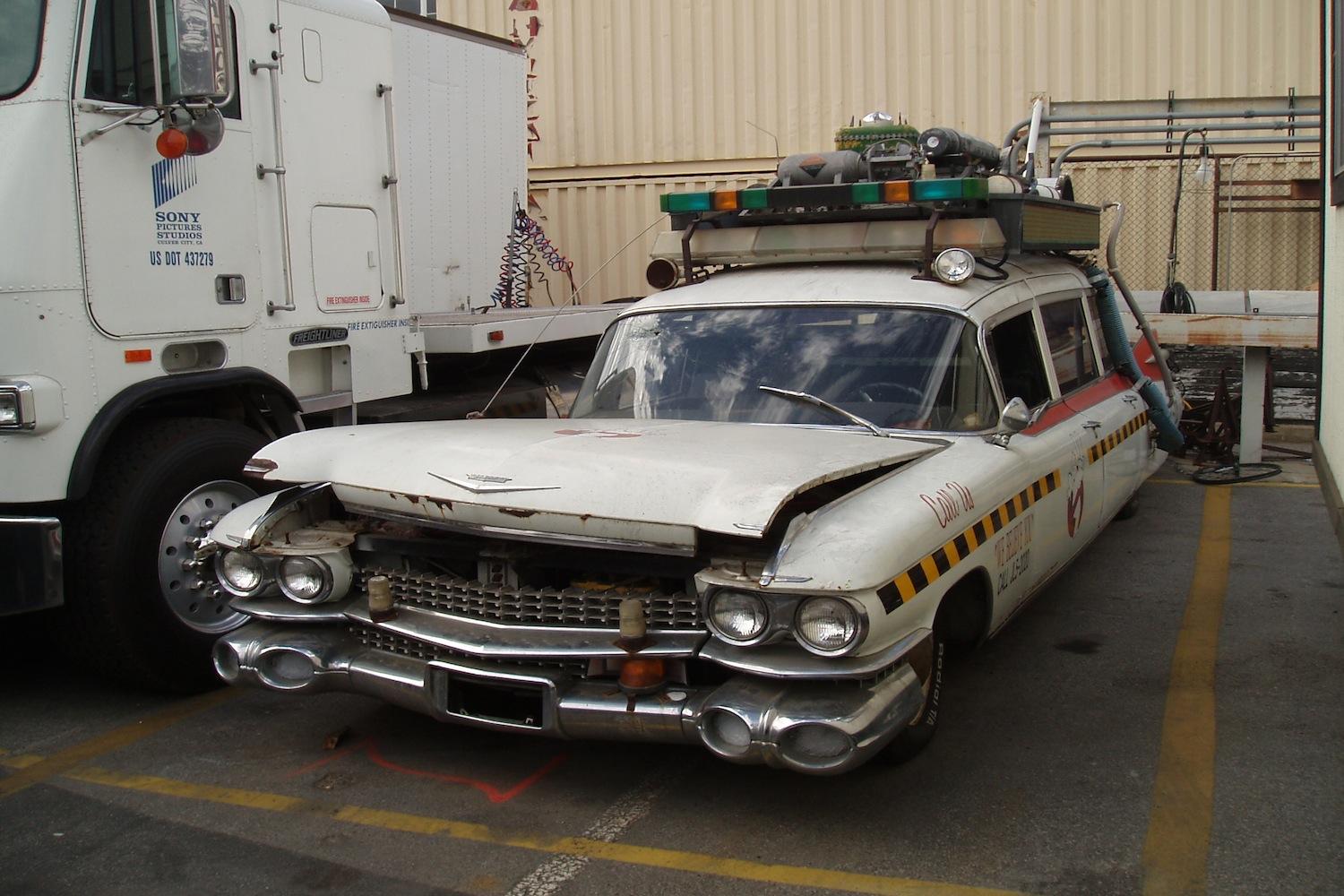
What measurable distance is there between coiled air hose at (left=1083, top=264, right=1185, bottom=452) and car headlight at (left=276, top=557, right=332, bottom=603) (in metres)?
4.48

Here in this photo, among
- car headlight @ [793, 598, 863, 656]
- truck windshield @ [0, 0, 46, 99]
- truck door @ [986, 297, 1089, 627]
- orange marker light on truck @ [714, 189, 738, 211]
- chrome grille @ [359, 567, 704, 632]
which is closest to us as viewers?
car headlight @ [793, 598, 863, 656]

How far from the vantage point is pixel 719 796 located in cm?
412

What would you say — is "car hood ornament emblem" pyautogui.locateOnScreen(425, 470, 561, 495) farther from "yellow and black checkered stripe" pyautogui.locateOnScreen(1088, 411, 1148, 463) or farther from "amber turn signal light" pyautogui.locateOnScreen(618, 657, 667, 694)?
"yellow and black checkered stripe" pyautogui.locateOnScreen(1088, 411, 1148, 463)

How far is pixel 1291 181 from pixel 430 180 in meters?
7.83

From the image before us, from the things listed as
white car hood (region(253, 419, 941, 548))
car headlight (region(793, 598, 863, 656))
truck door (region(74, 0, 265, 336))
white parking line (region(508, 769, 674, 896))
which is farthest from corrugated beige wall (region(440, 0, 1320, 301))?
car headlight (region(793, 598, 863, 656))

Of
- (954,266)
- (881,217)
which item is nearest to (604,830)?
(954,266)

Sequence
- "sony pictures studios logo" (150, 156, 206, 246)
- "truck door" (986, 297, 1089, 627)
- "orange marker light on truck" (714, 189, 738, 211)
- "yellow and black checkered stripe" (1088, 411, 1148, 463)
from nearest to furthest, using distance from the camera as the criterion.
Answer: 1. "truck door" (986, 297, 1089, 627)
2. "sony pictures studios logo" (150, 156, 206, 246)
3. "yellow and black checkered stripe" (1088, 411, 1148, 463)
4. "orange marker light on truck" (714, 189, 738, 211)

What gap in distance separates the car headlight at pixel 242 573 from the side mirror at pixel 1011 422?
2684 millimetres

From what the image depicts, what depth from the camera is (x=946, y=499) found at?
4.03 meters

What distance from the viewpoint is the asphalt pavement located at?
3.60 meters

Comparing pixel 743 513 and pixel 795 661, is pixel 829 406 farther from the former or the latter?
pixel 795 661

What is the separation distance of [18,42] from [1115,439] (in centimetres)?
509

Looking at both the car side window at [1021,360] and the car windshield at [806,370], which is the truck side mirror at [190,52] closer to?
the car windshield at [806,370]

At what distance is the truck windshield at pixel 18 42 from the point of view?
4.73m
